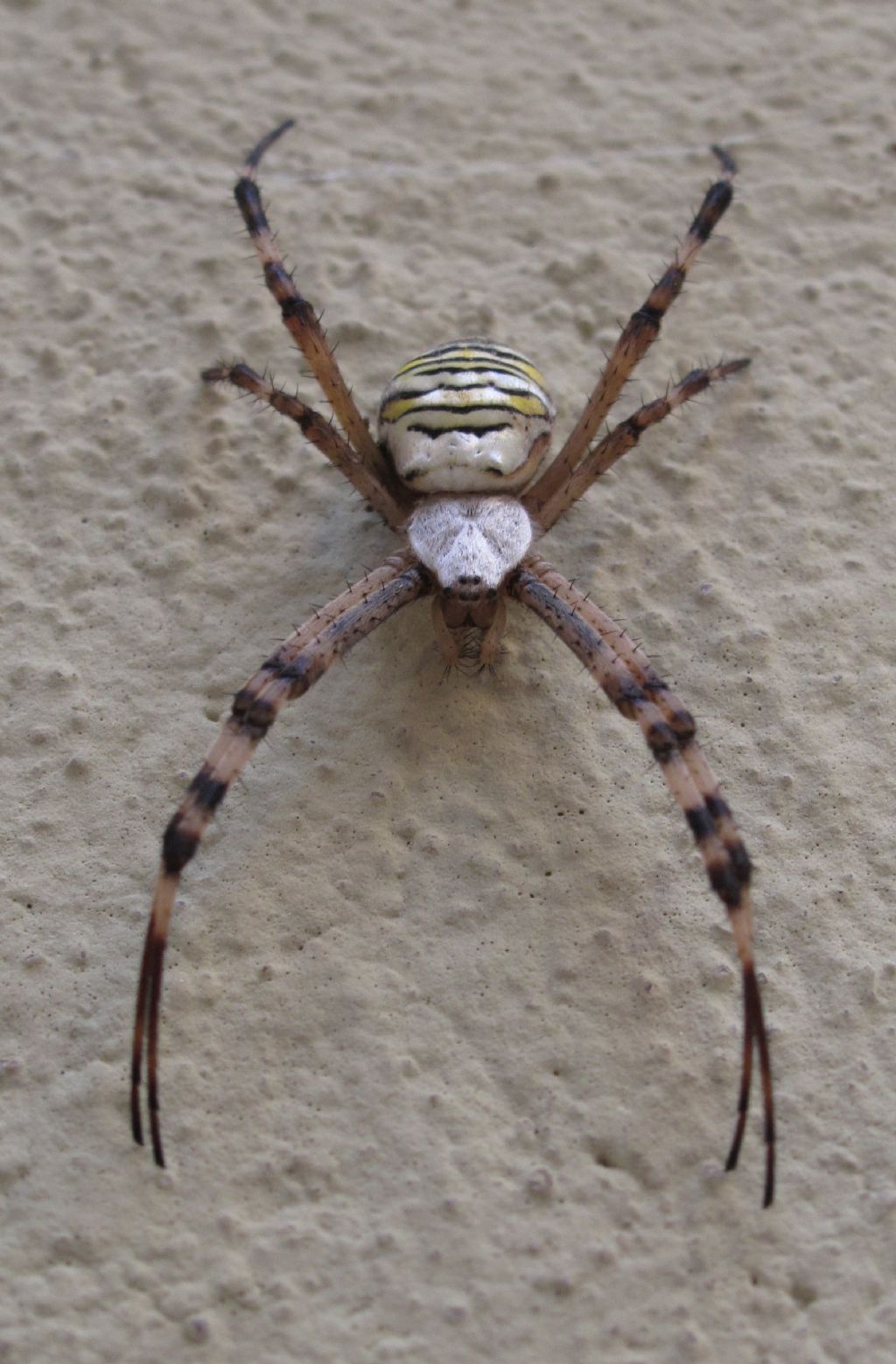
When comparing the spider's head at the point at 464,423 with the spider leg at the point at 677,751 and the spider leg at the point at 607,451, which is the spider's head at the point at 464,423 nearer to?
the spider leg at the point at 607,451

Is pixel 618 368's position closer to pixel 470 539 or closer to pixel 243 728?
pixel 470 539

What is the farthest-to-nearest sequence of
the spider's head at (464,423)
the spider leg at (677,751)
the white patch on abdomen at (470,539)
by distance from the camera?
the spider's head at (464,423), the white patch on abdomen at (470,539), the spider leg at (677,751)

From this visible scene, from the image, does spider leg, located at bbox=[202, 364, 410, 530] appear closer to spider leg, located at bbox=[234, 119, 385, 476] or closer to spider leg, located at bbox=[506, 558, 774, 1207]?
spider leg, located at bbox=[234, 119, 385, 476]

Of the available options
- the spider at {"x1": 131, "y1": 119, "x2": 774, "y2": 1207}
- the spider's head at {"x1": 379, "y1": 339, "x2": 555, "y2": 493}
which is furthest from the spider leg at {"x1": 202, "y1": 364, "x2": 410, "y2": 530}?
the spider's head at {"x1": 379, "y1": 339, "x2": 555, "y2": 493}

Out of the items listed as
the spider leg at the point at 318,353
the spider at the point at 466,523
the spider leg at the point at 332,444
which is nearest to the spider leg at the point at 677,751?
the spider at the point at 466,523

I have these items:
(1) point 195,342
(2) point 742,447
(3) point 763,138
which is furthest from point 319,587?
(3) point 763,138

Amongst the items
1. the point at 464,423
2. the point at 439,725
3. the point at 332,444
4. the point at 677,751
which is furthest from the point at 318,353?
the point at 677,751

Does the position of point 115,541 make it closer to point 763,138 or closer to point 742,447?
point 742,447

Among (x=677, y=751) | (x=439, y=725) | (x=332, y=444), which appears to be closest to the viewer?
(x=677, y=751)
